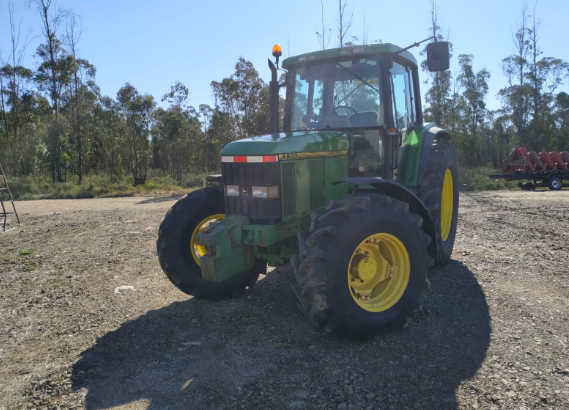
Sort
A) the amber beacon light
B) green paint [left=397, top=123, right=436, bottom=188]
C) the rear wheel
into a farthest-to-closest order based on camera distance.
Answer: the rear wheel → green paint [left=397, top=123, right=436, bottom=188] → the amber beacon light

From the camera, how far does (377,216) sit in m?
A: 3.49

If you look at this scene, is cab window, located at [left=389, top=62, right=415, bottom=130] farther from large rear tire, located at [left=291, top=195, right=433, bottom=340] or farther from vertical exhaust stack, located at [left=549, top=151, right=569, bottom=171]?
vertical exhaust stack, located at [left=549, top=151, right=569, bottom=171]

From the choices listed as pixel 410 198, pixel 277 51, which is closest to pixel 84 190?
pixel 277 51

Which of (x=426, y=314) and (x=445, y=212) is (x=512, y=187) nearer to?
(x=445, y=212)

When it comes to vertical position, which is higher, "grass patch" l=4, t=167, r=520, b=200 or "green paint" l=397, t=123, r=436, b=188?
"green paint" l=397, t=123, r=436, b=188

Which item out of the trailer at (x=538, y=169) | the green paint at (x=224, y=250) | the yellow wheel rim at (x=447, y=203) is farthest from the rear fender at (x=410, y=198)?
the trailer at (x=538, y=169)

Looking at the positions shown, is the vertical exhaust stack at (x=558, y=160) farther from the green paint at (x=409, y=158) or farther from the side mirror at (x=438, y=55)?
the side mirror at (x=438, y=55)

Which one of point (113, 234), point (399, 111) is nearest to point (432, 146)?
point (399, 111)

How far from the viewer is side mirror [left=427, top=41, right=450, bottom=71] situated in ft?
14.2

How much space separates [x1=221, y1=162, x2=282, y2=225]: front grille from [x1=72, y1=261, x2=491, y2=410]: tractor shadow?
97 centimetres

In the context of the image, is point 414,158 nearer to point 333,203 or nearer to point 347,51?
point 347,51

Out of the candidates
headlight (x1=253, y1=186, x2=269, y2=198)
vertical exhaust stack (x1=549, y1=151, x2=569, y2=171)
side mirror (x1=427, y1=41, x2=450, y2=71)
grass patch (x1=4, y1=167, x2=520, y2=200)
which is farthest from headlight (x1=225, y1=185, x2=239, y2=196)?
vertical exhaust stack (x1=549, y1=151, x2=569, y2=171)

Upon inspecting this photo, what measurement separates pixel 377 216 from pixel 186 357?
71.9 inches

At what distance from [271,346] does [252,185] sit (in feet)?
4.41
